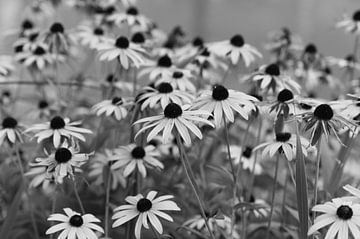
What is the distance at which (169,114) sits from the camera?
927 mm

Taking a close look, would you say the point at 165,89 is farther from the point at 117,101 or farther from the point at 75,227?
the point at 75,227

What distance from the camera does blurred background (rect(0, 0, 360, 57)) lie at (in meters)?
3.40

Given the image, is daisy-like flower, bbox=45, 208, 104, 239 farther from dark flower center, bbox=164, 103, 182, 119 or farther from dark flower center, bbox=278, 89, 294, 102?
dark flower center, bbox=278, 89, 294, 102

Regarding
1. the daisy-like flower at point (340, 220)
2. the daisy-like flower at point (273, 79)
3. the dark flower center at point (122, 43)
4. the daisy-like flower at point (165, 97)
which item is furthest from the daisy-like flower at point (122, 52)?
the daisy-like flower at point (340, 220)

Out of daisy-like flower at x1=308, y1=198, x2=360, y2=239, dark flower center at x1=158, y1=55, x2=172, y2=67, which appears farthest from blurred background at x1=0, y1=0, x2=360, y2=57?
daisy-like flower at x1=308, y1=198, x2=360, y2=239

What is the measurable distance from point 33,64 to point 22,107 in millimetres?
834

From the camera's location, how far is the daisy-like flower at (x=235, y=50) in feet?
4.25

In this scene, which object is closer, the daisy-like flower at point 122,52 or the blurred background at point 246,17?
the daisy-like flower at point 122,52

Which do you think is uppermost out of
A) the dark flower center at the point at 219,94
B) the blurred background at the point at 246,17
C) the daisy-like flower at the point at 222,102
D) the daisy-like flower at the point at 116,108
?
the dark flower center at the point at 219,94

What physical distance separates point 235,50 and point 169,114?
1.42 feet

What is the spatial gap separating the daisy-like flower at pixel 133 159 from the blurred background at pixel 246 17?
7.29ft

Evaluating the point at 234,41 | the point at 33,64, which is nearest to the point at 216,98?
the point at 234,41

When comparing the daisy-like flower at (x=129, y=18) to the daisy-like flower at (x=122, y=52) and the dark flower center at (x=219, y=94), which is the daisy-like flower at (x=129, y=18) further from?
the dark flower center at (x=219, y=94)

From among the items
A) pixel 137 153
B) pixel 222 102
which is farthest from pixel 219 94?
pixel 137 153
